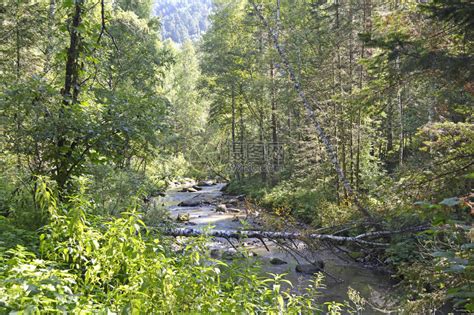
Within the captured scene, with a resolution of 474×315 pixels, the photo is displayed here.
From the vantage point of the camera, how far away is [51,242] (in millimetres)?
2812

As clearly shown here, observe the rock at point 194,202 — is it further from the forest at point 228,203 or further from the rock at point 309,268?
the rock at point 309,268

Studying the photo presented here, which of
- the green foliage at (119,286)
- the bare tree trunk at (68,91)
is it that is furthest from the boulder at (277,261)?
the green foliage at (119,286)

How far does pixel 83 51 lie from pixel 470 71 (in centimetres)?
578

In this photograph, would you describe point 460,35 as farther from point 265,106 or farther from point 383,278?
point 265,106

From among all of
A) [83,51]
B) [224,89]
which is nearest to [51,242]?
[83,51]

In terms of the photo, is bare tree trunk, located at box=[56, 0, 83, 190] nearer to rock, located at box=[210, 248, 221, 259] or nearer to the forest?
the forest

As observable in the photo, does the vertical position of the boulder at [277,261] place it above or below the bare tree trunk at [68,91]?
below

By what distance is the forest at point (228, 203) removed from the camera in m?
2.44

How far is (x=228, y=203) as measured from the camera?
20016mm

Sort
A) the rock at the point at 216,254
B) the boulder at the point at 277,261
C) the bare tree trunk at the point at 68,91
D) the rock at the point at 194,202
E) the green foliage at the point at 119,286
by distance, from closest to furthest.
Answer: the green foliage at the point at 119,286, the bare tree trunk at the point at 68,91, the boulder at the point at 277,261, the rock at the point at 216,254, the rock at the point at 194,202

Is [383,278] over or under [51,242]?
under

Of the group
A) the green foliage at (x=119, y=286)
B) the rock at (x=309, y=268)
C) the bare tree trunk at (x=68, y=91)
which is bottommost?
the rock at (x=309, y=268)

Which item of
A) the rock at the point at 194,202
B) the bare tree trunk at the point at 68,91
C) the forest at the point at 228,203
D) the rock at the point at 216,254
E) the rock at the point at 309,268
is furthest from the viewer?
the rock at the point at 194,202

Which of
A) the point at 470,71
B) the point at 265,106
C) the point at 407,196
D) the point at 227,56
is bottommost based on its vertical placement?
the point at 407,196
